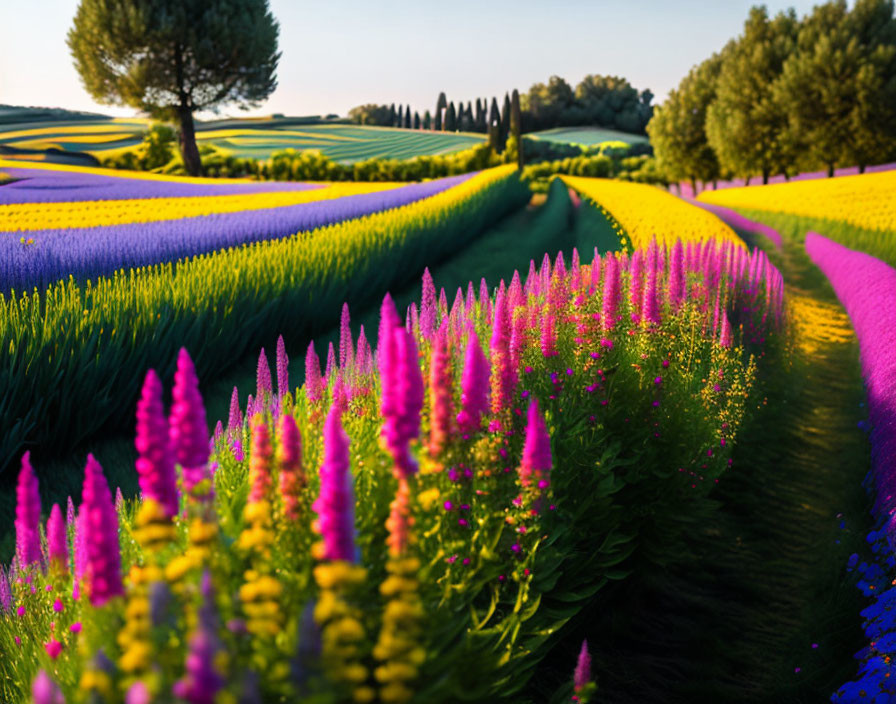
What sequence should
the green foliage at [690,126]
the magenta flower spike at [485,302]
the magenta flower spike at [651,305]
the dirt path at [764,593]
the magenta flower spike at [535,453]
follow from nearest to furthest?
the magenta flower spike at [535,453]
the dirt path at [764,593]
the magenta flower spike at [651,305]
the magenta flower spike at [485,302]
the green foliage at [690,126]

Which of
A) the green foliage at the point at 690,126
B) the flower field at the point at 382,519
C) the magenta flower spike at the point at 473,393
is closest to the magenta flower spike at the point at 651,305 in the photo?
the flower field at the point at 382,519

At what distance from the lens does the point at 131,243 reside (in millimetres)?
8695

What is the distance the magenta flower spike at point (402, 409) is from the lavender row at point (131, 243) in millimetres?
6029

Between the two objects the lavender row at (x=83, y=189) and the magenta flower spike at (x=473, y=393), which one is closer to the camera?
the magenta flower spike at (x=473, y=393)

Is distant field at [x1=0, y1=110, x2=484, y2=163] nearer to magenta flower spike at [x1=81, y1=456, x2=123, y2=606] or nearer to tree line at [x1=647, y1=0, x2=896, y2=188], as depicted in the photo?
tree line at [x1=647, y1=0, x2=896, y2=188]

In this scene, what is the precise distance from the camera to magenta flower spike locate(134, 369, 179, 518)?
1385mm

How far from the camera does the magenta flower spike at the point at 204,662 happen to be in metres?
1.03

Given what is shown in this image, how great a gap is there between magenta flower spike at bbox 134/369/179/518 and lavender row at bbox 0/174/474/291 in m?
5.98

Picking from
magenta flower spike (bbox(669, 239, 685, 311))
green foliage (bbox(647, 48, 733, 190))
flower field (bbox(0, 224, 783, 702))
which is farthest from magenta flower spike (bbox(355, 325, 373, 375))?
green foliage (bbox(647, 48, 733, 190))

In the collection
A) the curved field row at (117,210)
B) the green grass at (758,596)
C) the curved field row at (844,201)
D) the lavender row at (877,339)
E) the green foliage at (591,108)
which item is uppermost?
the green foliage at (591,108)

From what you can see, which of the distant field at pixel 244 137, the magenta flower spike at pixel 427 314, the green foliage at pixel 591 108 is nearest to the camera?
the magenta flower spike at pixel 427 314

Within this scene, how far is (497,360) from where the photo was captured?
112 inches

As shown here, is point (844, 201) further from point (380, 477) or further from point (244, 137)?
point (244, 137)

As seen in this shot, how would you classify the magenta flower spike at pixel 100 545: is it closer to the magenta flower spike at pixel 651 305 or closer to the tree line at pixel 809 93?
the magenta flower spike at pixel 651 305
